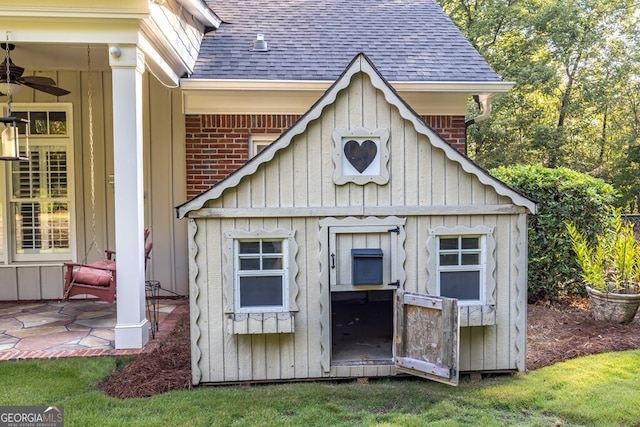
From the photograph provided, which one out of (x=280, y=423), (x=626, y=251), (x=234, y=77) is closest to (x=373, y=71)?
(x=280, y=423)

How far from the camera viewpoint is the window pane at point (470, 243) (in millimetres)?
3402

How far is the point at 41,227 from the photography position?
626 cm

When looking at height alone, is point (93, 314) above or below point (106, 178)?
below

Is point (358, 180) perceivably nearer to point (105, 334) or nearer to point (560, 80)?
point (105, 334)

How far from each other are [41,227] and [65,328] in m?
2.16

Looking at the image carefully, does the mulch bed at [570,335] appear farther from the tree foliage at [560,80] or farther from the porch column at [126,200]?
the tree foliage at [560,80]

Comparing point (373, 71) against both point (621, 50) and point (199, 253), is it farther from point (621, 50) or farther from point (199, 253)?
point (621, 50)


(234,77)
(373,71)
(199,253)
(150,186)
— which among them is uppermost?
(234,77)

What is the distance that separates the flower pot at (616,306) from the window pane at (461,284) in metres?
2.57

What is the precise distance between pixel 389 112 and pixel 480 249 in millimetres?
1287

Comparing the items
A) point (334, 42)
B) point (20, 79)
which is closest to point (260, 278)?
point (20, 79)

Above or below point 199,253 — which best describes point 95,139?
above

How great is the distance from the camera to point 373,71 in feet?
10.6

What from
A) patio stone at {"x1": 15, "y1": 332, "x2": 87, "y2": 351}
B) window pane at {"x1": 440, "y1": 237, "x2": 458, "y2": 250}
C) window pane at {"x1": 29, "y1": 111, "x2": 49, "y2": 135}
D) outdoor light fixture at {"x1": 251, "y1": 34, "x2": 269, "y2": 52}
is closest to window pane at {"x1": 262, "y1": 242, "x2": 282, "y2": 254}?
window pane at {"x1": 440, "y1": 237, "x2": 458, "y2": 250}
